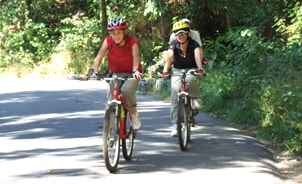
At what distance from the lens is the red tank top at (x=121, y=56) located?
950 cm

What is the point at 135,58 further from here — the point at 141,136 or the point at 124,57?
the point at 141,136

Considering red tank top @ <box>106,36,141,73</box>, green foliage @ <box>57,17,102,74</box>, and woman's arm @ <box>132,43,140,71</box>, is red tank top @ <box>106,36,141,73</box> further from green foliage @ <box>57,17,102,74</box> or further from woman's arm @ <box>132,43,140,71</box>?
green foliage @ <box>57,17,102,74</box>

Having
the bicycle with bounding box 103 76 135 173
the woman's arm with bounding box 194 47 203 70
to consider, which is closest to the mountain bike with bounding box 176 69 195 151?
the woman's arm with bounding box 194 47 203 70

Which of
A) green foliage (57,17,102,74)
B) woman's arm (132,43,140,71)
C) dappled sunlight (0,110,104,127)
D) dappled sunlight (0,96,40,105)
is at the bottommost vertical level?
dappled sunlight (0,110,104,127)

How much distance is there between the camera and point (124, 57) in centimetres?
952

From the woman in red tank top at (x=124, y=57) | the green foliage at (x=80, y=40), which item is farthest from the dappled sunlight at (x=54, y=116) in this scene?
the green foliage at (x=80, y=40)

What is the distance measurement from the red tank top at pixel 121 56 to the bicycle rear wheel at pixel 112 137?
2.20 feet

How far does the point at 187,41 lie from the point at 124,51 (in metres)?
1.85

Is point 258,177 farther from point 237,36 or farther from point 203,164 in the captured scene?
point 237,36

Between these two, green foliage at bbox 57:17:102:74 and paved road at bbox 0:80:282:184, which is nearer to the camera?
paved road at bbox 0:80:282:184

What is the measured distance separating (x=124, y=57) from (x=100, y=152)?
1688 mm

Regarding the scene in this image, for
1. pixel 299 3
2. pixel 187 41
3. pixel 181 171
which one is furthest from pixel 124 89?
pixel 299 3

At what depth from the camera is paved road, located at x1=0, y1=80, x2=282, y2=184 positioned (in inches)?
→ 349

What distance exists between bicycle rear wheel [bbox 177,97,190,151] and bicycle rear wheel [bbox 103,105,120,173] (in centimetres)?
154
